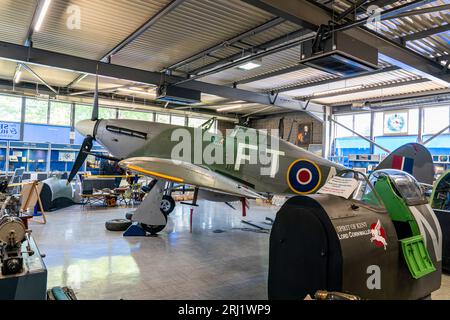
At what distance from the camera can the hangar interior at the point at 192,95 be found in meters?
3.90

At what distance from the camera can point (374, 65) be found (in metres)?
4.45

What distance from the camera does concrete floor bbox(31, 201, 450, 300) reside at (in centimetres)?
345

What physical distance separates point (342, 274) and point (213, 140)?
17.1ft

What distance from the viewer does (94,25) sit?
5.64 meters

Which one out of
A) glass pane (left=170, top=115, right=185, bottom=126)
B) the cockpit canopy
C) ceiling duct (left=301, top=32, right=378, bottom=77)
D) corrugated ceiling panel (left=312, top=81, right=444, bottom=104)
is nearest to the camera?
the cockpit canopy

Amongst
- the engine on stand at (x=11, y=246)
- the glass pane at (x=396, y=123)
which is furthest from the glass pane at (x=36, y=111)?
the glass pane at (x=396, y=123)

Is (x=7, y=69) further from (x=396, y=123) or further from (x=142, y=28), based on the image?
(x=396, y=123)

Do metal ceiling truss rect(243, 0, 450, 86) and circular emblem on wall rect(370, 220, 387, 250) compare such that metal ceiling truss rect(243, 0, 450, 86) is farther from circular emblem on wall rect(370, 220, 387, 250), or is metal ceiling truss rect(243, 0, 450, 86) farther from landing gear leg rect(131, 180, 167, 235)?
landing gear leg rect(131, 180, 167, 235)

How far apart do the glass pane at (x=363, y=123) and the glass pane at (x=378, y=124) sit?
30cm

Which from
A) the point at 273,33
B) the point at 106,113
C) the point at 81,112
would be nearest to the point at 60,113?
the point at 81,112

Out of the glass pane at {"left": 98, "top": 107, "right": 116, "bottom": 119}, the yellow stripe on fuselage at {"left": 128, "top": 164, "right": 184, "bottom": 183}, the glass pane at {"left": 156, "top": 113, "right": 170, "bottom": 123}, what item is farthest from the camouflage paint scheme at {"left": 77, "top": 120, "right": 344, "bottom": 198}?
the glass pane at {"left": 156, "top": 113, "right": 170, "bottom": 123}

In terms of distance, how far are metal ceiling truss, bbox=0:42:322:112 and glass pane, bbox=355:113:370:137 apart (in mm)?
5275

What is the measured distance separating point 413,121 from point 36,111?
1607 cm

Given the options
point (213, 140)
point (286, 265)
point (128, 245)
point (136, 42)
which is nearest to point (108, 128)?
point (136, 42)
